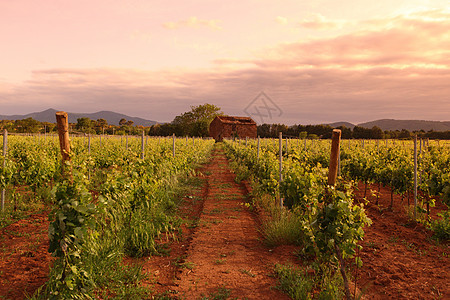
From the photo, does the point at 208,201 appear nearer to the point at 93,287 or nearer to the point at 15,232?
the point at 15,232

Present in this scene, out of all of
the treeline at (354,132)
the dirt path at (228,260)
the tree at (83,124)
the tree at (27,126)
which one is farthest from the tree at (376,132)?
the tree at (27,126)

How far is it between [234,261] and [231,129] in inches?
2025

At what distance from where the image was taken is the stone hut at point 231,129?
55291mm

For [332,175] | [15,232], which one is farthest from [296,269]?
[15,232]

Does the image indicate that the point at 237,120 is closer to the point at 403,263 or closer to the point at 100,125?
the point at 100,125

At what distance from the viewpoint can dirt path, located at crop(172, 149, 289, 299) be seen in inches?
140

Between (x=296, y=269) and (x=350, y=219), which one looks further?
(x=296, y=269)

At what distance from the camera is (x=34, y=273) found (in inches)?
149

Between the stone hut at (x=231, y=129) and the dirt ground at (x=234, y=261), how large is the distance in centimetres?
4712

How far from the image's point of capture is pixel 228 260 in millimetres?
4422

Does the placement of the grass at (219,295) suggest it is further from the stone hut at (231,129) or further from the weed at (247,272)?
the stone hut at (231,129)

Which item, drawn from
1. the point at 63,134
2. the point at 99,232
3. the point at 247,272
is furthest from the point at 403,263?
the point at 63,134

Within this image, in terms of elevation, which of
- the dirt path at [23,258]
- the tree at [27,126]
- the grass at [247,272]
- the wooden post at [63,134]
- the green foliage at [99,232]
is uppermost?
the tree at [27,126]

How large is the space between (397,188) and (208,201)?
16.2 feet
